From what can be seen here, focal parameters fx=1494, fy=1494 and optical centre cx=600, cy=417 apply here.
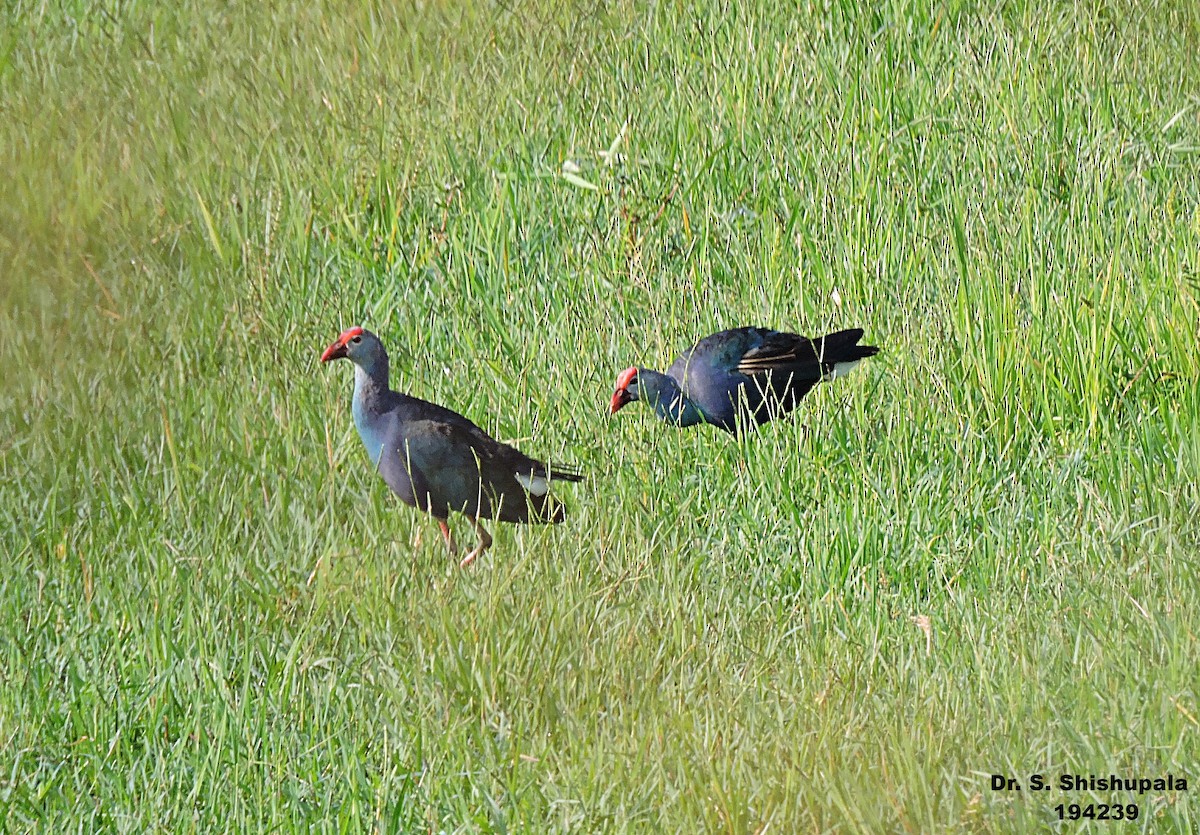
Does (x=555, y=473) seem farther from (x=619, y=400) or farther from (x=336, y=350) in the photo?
(x=336, y=350)

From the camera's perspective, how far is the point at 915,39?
18.8 feet

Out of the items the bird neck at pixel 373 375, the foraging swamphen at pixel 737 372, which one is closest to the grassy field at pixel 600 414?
the foraging swamphen at pixel 737 372

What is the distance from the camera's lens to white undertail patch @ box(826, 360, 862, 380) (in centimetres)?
438

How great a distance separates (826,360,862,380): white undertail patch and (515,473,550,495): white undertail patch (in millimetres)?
984

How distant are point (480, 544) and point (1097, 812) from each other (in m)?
1.63

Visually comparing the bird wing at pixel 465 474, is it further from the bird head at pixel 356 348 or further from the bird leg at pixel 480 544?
the bird head at pixel 356 348

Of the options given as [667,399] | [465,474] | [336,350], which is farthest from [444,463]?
[667,399]

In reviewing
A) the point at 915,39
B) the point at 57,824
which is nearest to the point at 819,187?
the point at 915,39

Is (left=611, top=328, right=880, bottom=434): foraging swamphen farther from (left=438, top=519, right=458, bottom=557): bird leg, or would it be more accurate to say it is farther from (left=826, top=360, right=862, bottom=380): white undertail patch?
(left=438, top=519, right=458, bottom=557): bird leg

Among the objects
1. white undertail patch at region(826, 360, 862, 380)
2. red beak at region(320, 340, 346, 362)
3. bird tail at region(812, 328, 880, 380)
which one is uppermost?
red beak at region(320, 340, 346, 362)

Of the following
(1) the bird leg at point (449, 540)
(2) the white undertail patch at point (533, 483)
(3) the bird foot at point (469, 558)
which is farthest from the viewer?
(2) the white undertail patch at point (533, 483)

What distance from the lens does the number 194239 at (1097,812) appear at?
2.64m

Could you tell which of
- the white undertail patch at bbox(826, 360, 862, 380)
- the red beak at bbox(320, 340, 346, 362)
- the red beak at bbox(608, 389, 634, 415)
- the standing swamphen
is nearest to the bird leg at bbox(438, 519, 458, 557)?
the standing swamphen

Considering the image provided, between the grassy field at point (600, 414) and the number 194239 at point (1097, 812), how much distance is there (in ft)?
0.07
